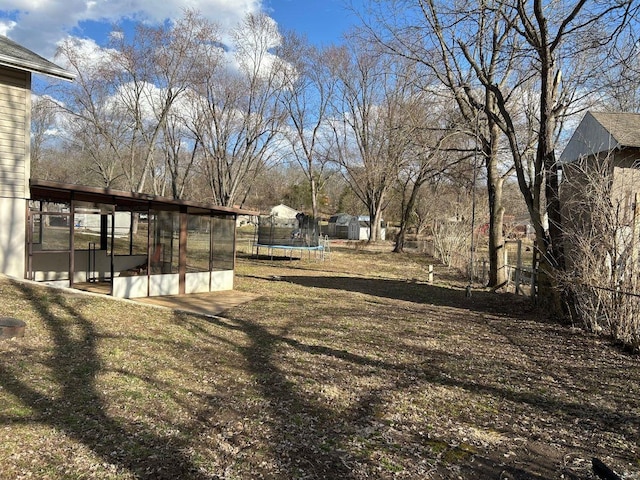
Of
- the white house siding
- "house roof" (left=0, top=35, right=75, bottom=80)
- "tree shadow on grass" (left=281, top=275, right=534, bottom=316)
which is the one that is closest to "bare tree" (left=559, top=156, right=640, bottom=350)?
"tree shadow on grass" (left=281, top=275, right=534, bottom=316)

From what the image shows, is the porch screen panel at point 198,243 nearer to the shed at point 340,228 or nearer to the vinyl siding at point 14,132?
the vinyl siding at point 14,132

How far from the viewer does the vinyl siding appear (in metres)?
9.96

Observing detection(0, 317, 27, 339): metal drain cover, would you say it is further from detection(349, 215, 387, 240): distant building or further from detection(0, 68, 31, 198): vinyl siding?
detection(349, 215, 387, 240): distant building

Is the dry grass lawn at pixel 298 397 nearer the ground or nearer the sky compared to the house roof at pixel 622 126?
nearer the ground

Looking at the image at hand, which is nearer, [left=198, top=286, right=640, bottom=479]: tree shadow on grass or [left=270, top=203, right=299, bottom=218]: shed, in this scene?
[left=198, top=286, right=640, bottom=479]: tree shadow on grass

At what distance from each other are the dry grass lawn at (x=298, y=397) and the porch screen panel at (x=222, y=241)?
4309 mm

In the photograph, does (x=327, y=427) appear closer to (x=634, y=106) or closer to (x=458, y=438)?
(x=458, y=438)

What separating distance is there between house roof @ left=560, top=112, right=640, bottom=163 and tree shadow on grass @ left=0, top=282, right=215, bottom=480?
8.49m

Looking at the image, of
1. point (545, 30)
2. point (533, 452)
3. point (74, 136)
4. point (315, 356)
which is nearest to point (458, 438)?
point (533, 452)

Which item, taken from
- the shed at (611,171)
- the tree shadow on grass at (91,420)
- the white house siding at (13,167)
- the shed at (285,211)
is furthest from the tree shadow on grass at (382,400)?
the shed at (285,211)

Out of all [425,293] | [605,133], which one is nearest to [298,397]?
[605,133]

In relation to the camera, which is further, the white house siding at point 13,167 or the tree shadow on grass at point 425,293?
the tree shadow on grass at point 425,293

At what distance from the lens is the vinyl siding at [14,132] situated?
32.7ft

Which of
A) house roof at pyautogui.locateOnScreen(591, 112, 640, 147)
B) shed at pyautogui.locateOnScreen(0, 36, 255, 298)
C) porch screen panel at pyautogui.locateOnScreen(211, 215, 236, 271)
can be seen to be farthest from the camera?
porch screen panel at pyautogui.locateOnScreen(211, 215, 236, 271)
